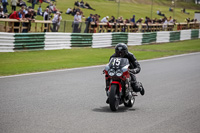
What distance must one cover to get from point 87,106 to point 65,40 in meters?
14.9

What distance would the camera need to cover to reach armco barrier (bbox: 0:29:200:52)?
63.1 feet

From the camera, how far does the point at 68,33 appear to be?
22.7 metres

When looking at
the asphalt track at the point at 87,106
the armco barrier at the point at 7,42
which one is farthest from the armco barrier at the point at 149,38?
the asphalt track at the point at 87,106

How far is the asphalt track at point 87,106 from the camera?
6.21m

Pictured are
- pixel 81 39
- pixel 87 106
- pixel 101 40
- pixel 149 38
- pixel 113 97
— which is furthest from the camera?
pixel 149 38

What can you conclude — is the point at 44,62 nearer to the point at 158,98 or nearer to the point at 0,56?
the point at 0,56

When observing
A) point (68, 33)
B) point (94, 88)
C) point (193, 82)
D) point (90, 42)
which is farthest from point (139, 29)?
point (94, 88)

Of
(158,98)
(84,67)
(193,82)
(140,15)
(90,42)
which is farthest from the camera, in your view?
(140,15)

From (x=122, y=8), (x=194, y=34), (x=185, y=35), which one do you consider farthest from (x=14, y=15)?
(x=122, y=8)

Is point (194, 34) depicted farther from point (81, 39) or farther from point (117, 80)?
point (117, 80)

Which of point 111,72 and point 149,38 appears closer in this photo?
point 111,72

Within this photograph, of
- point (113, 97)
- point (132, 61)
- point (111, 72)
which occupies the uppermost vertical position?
point (132, 61)

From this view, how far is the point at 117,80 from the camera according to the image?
752 cm

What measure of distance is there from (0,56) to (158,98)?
10348 mm
